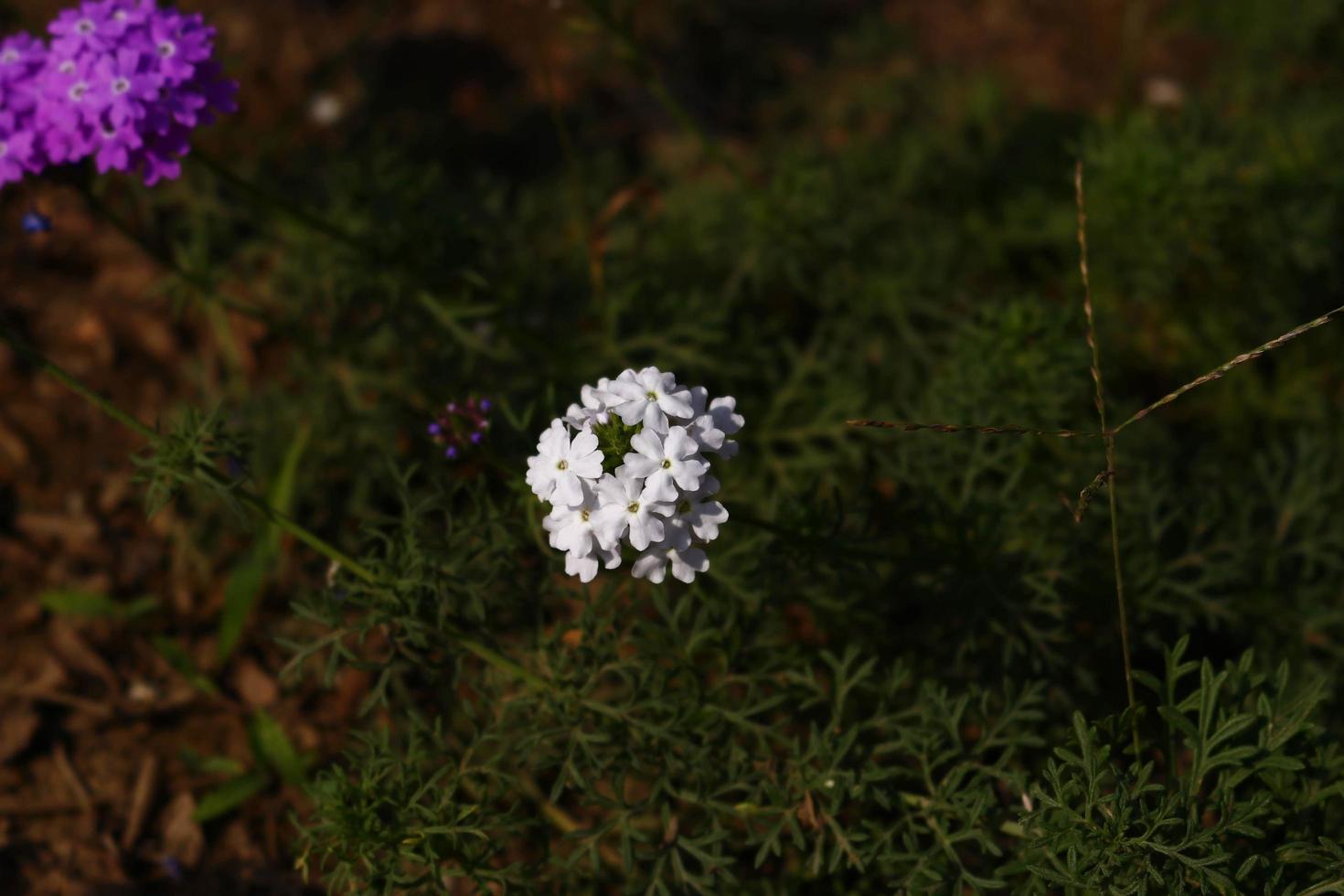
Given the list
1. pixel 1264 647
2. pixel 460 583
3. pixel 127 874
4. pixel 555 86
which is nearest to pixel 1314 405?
pixel 1264 647

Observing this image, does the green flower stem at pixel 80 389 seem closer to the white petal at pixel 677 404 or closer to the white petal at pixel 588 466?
the white petal at pixel 588 466

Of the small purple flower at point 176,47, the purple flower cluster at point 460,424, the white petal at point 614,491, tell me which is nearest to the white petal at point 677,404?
the white petal at point 614,491

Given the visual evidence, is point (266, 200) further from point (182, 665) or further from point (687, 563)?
point (687, 563)

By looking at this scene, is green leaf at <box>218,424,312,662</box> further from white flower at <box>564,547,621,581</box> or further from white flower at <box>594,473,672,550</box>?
white flower at <box>594,473,672,550</box>

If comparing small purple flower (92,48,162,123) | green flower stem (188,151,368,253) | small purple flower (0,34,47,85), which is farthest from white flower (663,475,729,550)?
small purple flower (0,34,47,85)

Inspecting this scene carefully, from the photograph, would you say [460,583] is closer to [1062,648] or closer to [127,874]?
[127,874]

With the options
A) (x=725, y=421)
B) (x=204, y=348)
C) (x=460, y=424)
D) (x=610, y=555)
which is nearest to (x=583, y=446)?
(x=610, y=555)
